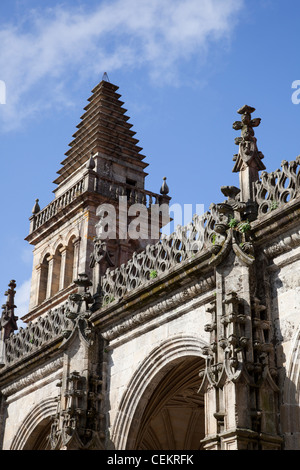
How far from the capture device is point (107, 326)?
17344 millimetres

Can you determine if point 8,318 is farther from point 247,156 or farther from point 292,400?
point 292,400

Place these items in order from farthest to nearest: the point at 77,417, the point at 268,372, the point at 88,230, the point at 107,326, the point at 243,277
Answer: the point at 88,230, the point at 107,326, the point at 77,417, the point at 243,277, the point at 268,372

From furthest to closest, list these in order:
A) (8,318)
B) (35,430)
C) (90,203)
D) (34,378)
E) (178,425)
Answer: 1. (90,203)
2. (8,318)
3. (178,425)
4. (34,378)
5. (35,430)

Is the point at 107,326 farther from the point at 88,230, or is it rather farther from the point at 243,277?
the point at 88,230

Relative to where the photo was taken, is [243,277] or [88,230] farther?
[88,230]

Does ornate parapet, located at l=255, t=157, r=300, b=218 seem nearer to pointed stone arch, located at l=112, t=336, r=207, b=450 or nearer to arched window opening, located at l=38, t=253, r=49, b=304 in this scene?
pointed stone arch, located at l=112, t=336, r=207, b=450

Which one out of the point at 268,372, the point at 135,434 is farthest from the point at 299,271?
the point at 135,434

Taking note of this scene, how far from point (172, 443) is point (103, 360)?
5.30 meters

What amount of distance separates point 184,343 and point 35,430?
6.75 metres

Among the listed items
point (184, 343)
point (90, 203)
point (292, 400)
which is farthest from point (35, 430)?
point (90, 203)

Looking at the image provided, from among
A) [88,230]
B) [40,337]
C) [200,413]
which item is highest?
[88,230]

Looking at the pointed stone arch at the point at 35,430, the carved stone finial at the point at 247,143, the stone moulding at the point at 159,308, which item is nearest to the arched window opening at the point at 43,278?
the pointed stone arch at the point at 35,430

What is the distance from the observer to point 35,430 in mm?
19922

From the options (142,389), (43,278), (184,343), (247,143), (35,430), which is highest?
(43,278)
